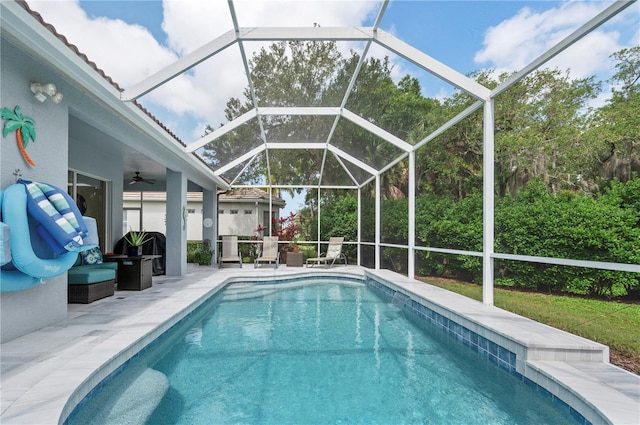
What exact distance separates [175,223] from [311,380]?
21.7 feet

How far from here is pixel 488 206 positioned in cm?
545

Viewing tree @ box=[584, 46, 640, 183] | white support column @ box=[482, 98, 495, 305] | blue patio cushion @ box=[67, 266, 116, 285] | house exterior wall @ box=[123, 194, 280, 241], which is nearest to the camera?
tree @ box=[584, 46, 640, 183]

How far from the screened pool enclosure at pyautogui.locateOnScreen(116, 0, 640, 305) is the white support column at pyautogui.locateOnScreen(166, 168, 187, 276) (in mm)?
992

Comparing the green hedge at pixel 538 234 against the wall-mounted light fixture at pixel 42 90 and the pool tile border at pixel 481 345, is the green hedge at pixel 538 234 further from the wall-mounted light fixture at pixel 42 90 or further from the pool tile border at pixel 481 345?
the wall-mounted light fixture at pixel 42 90

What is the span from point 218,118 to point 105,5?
12.7ft

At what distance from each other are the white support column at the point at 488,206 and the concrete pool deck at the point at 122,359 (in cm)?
38

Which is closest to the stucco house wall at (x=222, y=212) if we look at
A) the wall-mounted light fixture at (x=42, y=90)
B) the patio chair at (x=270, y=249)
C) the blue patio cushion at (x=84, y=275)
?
the patio chair at (x=270, y=249)

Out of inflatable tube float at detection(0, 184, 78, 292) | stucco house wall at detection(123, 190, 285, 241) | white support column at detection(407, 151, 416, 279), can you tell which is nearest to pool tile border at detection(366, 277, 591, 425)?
white support column at detection(407, 151, 416, 279)

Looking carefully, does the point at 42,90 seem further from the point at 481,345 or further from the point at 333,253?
the point at 333,253

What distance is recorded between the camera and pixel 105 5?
4398mm

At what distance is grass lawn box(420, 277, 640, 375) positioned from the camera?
13.9 ft

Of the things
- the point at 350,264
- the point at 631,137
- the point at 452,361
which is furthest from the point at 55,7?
the point at 350,264

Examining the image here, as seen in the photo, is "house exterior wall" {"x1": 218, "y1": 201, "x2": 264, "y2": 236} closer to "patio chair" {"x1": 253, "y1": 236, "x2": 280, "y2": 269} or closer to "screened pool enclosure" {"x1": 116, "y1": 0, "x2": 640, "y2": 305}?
"screened pool enclosure" {"x1": 116, "y1": 0, "x2": 640, "y2": 305}

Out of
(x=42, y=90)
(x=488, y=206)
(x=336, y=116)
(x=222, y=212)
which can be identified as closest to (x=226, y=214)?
(x=222, y=212)
